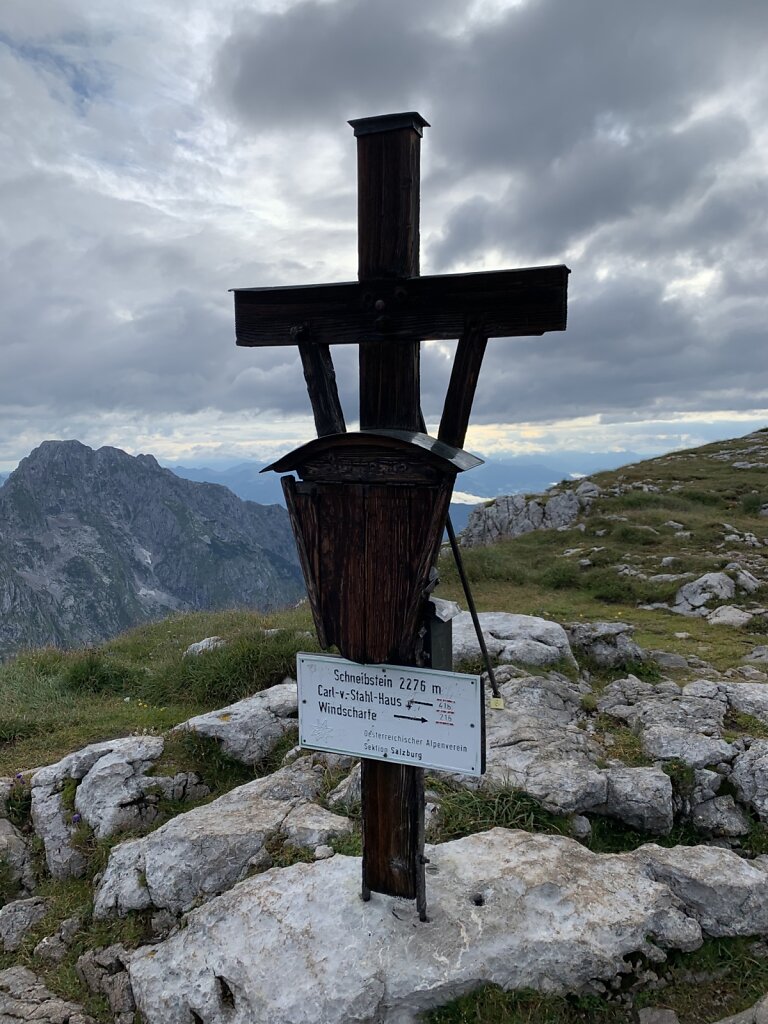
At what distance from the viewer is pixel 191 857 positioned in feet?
17.2

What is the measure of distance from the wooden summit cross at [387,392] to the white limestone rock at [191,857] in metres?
1.65

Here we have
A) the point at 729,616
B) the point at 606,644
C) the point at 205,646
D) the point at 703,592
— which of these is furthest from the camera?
the point at 703,592

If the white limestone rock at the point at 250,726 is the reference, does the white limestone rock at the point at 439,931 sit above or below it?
below

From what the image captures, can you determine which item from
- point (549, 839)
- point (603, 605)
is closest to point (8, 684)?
point (549, 839)

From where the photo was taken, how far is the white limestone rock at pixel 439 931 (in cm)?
394

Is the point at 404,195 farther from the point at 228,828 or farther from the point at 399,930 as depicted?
the point at 228,828

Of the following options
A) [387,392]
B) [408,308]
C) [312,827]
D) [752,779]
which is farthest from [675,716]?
[408,308]

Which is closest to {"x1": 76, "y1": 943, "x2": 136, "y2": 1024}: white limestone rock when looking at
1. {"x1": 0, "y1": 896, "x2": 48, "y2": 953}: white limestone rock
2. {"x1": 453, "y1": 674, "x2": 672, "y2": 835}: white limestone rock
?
{"x1": 0, "y1": 896, "x2": 48, "y2": 953}: white limestone rock

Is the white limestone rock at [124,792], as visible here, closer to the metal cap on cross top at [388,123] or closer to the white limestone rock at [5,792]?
the white limestone rock at [5,792]

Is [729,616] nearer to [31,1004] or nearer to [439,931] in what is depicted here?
[439,931]

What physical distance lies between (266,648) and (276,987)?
6.08 metres

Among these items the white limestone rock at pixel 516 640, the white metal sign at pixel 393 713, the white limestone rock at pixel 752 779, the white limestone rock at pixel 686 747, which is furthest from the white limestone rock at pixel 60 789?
the white limestone rock at pixel 752 779

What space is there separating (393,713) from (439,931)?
149 cm

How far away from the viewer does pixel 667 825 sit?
5559 mm
